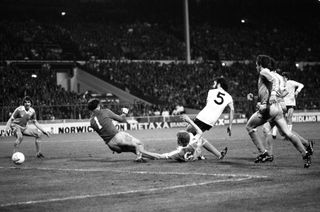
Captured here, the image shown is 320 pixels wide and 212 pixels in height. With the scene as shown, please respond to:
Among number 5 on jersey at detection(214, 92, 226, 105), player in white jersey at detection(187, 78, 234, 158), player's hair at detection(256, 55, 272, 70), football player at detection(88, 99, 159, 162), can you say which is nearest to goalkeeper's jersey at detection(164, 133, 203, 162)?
player in white jersey at detection(187, 78, 234, 158)

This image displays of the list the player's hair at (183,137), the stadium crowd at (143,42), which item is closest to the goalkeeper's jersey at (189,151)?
→ the player's hair at (183,137)

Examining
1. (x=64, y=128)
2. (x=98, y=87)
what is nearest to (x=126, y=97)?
(x=98, y=87)

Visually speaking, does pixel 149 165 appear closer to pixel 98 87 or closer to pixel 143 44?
pixel 98 87

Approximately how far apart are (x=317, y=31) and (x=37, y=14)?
32.4m

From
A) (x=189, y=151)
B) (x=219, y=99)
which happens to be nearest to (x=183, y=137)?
(x=189, y=151)

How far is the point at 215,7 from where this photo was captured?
247ft

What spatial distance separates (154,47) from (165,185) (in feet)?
168

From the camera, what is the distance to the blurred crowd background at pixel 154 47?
45969mm

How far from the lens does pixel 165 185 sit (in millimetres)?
10625

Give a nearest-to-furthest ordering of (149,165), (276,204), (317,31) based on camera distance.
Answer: (276,204)
(149,165)
(317,31)

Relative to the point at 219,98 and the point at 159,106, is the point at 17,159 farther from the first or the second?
the point at 159,106

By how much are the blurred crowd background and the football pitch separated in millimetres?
25221

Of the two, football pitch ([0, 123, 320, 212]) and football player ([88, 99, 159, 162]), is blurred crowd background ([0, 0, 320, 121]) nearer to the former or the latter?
football player ([88, 99, 159, 162])

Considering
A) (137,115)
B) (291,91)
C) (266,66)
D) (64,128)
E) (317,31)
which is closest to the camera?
(266,66)
